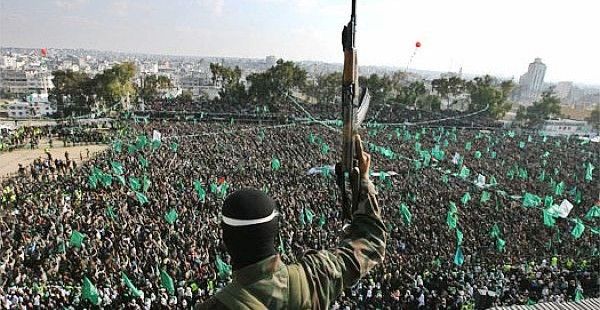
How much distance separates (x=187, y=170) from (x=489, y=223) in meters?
11.2

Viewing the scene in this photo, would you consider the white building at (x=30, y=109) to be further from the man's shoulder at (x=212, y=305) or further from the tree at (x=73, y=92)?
the man's shoulder at (x=212, y=305)

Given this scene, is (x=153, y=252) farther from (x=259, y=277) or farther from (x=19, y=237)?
(x=259, y=277)

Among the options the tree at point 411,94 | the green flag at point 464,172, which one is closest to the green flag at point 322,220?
the green flag at point 464,172

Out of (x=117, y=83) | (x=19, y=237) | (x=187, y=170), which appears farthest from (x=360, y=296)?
(x=117, y=83)

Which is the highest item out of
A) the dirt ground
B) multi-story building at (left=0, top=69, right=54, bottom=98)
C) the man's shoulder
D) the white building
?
the man's shoulder

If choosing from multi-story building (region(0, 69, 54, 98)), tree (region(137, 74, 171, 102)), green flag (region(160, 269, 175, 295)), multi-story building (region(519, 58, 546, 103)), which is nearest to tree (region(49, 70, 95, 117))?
tree (region(137, 74, 171, 102))

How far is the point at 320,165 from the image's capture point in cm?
1916

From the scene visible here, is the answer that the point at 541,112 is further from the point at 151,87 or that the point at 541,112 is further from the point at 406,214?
the point at 151,87

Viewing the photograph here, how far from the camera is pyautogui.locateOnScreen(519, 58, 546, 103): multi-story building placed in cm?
9075

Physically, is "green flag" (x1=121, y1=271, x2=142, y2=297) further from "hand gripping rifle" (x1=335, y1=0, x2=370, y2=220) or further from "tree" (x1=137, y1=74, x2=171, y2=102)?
"tree" (x1=137, y1=74, x2=171, y2=102)

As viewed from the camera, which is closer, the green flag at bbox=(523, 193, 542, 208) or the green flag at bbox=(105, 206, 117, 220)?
the green flag at bbox=(105, 206, 117, 220)

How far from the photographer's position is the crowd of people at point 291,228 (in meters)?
8.92

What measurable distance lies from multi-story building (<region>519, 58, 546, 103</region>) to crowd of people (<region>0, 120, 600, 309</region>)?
264 ft

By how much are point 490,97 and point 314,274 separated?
45.7m
